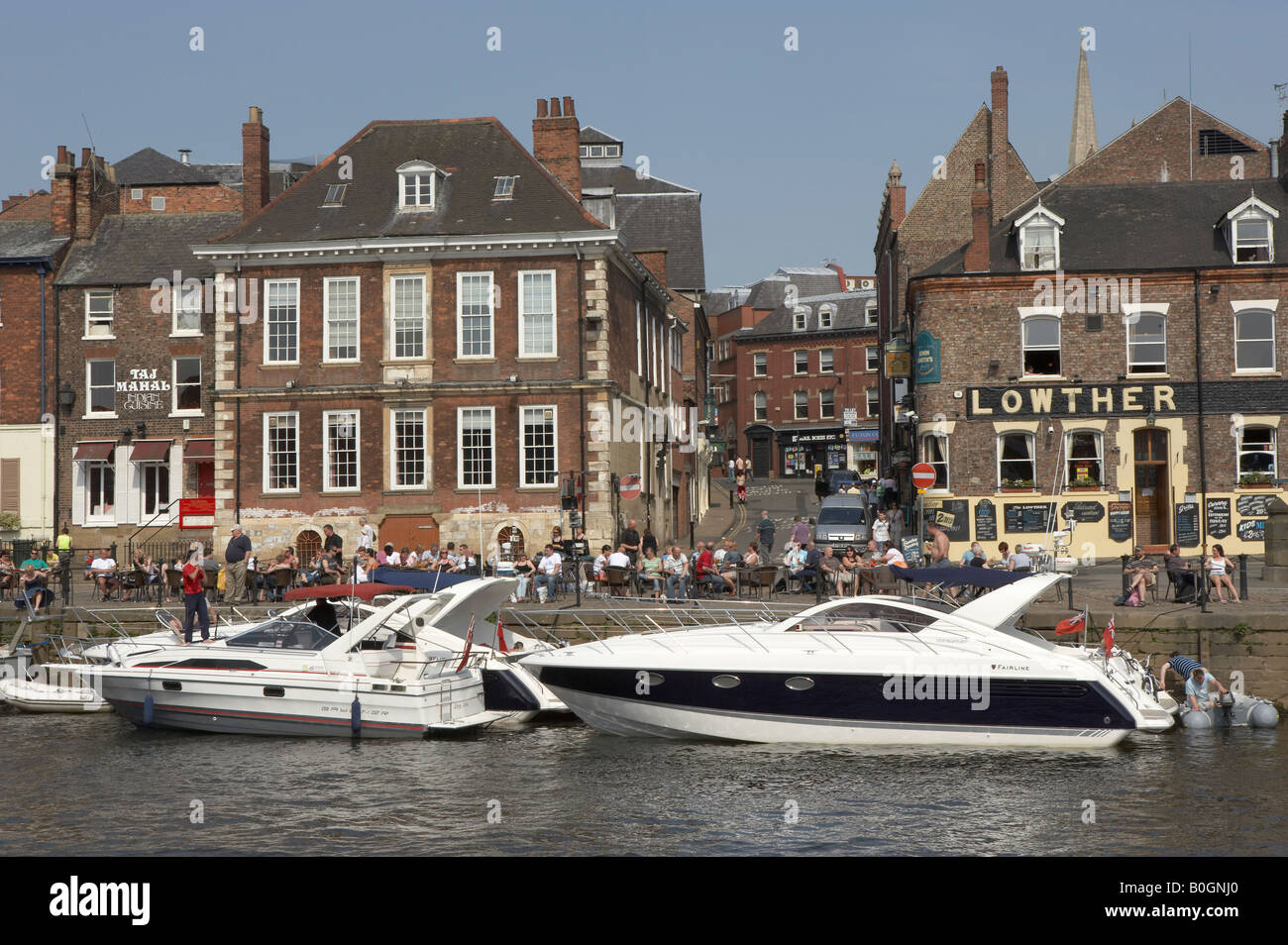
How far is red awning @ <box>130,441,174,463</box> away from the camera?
3862 cm

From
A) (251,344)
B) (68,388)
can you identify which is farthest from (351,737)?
(68,388)

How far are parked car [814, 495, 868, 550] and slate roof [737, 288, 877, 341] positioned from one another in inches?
1746

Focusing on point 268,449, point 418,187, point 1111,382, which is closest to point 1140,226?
point 1111,382

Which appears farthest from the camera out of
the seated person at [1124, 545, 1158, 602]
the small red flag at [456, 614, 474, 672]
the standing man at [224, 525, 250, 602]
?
the standing man at [224, 525, 250, 602]

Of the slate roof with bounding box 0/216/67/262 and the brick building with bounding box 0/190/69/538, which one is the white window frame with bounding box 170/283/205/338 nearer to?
the brick building with bounding box 0/190/69/538

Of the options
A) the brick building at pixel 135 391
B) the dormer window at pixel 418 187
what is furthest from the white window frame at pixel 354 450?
the brick building at pixel 135 391

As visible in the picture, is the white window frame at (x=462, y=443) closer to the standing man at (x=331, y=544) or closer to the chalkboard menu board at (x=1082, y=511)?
the standing man at (x=331, y=544)

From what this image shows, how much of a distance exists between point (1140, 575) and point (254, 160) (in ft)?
87.6

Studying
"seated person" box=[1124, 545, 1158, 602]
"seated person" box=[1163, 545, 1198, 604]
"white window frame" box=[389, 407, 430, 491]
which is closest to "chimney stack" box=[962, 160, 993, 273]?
"seated person" box=[1124, 545, 1158, 602]

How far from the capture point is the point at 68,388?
39.4 meters

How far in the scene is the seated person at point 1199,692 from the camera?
18984 millimetres
